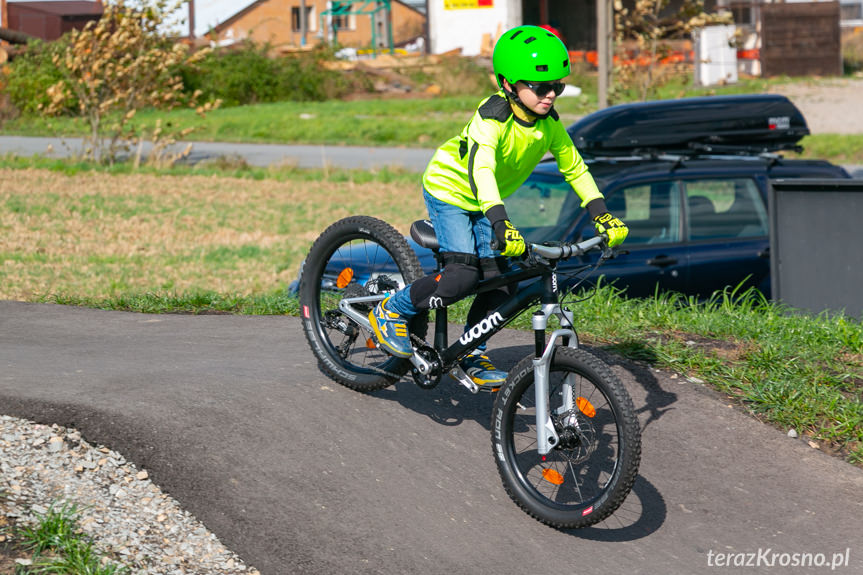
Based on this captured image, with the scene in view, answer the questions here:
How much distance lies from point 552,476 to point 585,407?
374mm

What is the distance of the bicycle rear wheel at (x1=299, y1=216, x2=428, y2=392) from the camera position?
5402 millimetres

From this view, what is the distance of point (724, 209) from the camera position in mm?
8742

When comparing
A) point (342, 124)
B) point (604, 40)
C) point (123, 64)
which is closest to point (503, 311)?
point (604, 40)

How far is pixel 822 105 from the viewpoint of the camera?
31156 mm

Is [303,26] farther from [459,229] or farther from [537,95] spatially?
[537,95]

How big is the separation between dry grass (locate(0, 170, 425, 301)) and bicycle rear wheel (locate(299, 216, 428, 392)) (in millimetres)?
3617

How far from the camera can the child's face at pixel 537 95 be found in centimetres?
448

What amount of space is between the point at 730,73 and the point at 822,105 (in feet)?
24.3

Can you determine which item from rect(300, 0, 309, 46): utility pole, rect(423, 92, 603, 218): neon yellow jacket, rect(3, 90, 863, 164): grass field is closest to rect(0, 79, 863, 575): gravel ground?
rect(423, 92, 603, 218): neon yellow jacket

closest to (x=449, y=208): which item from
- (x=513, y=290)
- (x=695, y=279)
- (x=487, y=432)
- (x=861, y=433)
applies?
(x=513, y=290)

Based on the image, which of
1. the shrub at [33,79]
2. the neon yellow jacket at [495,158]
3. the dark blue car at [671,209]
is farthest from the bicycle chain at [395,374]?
the shrub at [33,79]

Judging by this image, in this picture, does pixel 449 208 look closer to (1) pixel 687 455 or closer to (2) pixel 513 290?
(2) pixel 513 290

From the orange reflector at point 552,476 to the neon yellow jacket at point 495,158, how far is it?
1.16m
